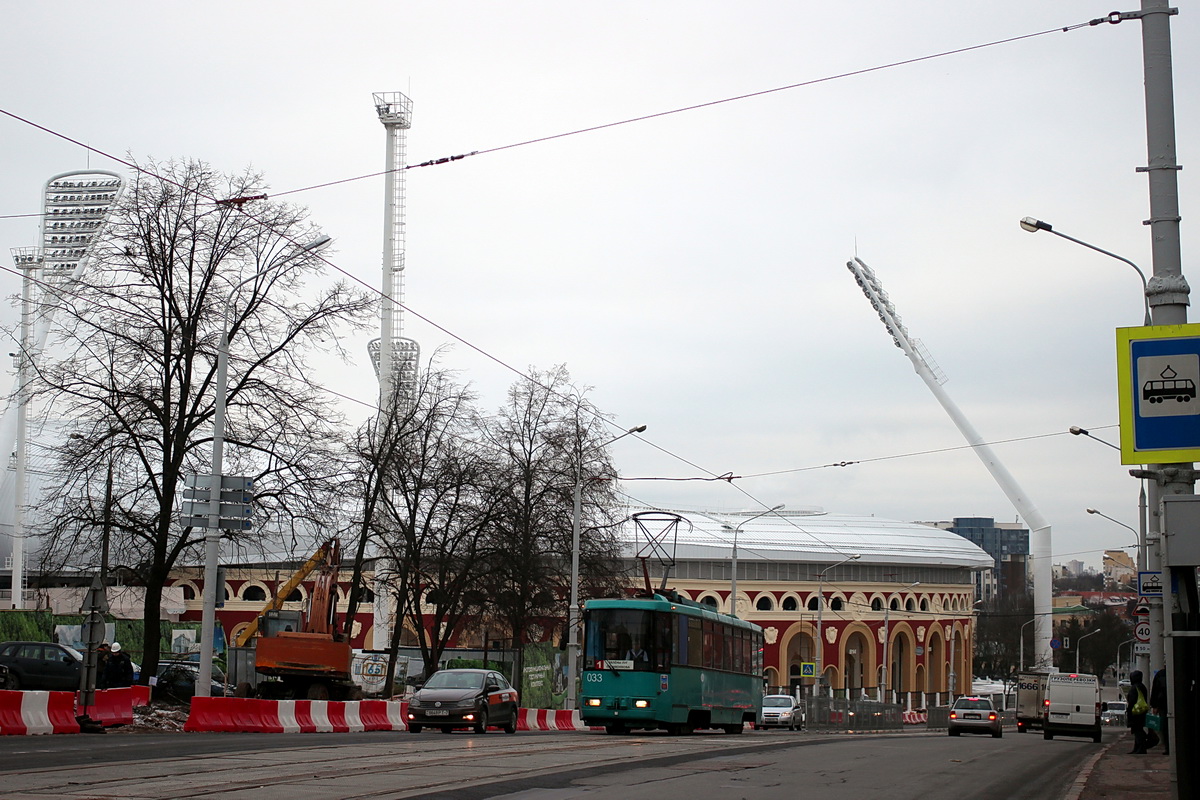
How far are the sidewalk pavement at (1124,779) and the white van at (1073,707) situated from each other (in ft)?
49.9

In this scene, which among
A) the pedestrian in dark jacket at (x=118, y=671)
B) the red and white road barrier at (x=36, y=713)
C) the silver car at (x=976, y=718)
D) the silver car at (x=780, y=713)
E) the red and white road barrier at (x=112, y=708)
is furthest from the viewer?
the silver car at (x=780, y=713)

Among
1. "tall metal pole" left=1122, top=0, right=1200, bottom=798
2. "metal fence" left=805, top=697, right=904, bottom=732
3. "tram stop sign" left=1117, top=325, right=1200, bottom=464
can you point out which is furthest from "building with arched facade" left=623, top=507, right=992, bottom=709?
"tram stop sign" left=1117, top=325, right=1200, bottom=464

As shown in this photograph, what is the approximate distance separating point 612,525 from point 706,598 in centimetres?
5857

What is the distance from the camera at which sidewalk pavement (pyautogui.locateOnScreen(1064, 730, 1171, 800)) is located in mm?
15359

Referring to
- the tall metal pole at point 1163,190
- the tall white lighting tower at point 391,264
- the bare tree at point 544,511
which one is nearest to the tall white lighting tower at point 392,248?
the tall white lighting tower at point 391,264

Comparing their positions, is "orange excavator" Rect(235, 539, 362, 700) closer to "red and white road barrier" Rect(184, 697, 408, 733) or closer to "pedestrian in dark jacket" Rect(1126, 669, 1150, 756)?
"red and white road barrier" Rect(184, 697, 408, 733)

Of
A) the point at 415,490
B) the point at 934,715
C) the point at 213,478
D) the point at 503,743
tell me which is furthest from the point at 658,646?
the point at 934,715

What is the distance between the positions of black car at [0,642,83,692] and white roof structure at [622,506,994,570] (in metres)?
73.5

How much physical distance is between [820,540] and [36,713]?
97.0 m

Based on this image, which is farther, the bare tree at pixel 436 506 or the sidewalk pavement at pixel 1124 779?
the bare tree at pixel 436 506

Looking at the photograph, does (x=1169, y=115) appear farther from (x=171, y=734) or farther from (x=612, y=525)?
(x=612, y=525)

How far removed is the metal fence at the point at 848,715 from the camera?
2429 inches

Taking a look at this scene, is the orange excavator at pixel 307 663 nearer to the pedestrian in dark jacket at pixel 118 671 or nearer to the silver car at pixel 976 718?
the pedestrian in dark jacket at pixel 118 671

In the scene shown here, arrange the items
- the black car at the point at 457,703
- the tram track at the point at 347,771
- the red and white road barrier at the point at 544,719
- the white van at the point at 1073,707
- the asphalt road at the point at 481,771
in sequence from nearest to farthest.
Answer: the tram track at the point at 347,771 < the asphalt road at the point at 481,771 < the black car at the point at 457,703 < the red and white road barrier at the point at 544,719 < the white van at the point at 1073,707
